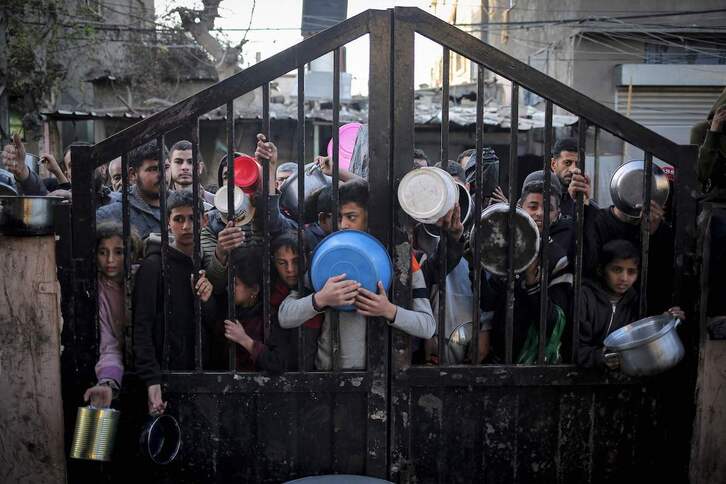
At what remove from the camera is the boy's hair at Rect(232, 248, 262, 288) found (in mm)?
2816

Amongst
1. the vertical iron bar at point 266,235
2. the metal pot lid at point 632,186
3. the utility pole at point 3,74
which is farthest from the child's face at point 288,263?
the utility pole at point 3,74

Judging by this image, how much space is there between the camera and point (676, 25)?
1442 centimetres

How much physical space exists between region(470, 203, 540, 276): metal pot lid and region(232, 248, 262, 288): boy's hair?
2.93 feet

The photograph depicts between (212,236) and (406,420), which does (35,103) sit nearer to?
(212,236)

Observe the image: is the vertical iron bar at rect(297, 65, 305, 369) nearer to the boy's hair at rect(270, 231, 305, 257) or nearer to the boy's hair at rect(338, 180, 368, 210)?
the boy's hair at rect(270, 231, 305, 257)

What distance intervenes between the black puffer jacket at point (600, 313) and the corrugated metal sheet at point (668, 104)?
12746 millimetres

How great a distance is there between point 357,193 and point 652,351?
128 cm

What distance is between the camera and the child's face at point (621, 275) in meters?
2.85

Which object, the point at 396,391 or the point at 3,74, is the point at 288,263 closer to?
the point at 396,391

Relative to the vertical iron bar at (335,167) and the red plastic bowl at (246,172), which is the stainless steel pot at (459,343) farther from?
the red plastic bowl at (246,172)

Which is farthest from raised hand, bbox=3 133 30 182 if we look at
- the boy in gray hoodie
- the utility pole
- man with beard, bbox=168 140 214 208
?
the utility pole

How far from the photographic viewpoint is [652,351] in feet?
8.38

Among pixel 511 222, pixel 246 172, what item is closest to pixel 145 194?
pixel 246 172

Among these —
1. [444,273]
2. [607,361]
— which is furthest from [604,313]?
[444,273]
